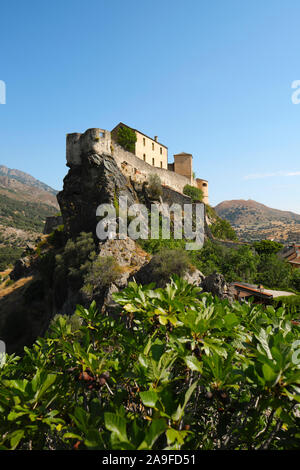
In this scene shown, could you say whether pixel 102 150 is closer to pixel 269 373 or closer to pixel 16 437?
pixel 16 437

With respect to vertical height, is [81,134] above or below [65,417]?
above

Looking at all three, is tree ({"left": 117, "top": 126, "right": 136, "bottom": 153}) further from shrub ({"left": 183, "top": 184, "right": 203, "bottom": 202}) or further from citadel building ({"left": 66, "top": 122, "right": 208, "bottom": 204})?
shrub ({"left": 183, "top": 184, "right": 203, "bottom": 202})

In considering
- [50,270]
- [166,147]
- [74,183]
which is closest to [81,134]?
[74,183]

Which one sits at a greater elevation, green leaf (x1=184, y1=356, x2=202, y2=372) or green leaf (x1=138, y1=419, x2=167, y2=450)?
green leaf (x1=184, y1=356, x2=202, y2=372)

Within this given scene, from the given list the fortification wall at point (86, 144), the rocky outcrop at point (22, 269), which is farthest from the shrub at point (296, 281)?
the rocky outcrop at point (22, 269)

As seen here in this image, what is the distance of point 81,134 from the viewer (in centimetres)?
Result: 2203

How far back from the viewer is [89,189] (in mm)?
22250

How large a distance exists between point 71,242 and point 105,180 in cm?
654

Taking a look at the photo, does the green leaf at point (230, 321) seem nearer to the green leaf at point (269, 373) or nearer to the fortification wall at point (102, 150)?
the green leaf at point (269, 373)

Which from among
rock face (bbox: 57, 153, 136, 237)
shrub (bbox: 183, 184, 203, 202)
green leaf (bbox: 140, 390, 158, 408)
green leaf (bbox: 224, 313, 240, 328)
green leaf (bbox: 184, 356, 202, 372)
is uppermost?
shrub (bbox: 183, 184, 203, 202)

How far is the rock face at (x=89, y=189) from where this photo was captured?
21.2 m

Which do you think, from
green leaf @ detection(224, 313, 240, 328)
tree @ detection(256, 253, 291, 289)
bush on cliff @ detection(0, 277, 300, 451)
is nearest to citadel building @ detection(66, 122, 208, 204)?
tree @ detection(256, 253, 291, 289)

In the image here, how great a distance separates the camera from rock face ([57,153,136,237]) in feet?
69.5
